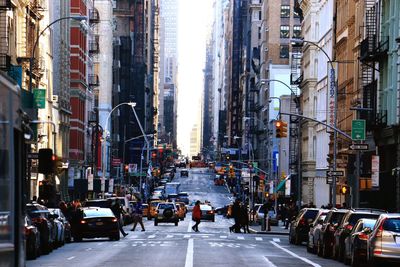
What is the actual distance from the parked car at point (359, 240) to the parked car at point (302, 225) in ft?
50.2

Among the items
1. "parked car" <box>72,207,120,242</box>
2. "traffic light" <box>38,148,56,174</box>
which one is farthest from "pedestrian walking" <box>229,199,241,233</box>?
"traffic light" <box>38,148,56,174</box>

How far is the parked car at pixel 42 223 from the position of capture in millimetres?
34750

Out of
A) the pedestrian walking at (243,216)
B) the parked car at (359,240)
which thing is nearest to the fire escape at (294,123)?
the pedestrian walking at (243,216)

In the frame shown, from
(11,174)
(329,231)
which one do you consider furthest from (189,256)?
(11,174)

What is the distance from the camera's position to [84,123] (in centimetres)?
10531

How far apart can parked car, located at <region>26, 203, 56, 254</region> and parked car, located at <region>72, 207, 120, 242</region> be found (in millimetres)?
9000

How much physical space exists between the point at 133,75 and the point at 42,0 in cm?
11107

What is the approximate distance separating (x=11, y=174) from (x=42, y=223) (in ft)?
71.7

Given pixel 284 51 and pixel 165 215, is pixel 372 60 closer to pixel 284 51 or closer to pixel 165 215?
pixel 165 215

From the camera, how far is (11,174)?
13469 millimetres

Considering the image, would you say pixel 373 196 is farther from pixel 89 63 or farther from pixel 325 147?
pixel 89 63

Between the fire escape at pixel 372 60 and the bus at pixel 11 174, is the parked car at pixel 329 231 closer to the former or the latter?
the fire escape at pixel 372 60

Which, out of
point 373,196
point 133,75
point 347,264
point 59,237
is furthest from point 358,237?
point 133,75

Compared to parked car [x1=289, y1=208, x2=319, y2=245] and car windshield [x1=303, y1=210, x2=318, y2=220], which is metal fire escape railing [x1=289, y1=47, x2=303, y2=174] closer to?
parked car [x1=289, y1=208, x2=319, y2=245]
